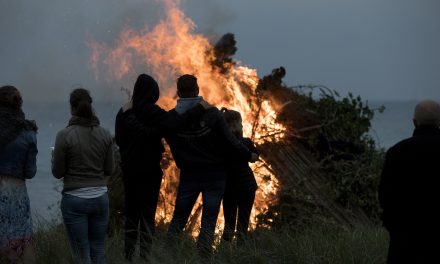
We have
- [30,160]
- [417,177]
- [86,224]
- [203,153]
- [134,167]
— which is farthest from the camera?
[203,153]

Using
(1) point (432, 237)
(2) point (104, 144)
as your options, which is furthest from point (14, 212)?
(1) point (432, 237)

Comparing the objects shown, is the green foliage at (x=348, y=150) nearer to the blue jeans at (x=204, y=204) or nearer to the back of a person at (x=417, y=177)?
the blue jeans at (x=204, y=204)

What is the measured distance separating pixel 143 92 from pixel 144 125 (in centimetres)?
30

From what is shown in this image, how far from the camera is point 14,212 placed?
264 inches

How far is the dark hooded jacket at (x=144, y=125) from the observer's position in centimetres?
748

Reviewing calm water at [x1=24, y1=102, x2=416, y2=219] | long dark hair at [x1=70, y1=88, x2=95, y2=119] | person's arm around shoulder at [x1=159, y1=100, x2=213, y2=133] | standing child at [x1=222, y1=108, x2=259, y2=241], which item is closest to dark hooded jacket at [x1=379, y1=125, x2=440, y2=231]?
person's arm around shoulder at [x1=159, y1=100, x2=213, y2=133]

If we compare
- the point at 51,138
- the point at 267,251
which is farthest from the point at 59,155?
the point at 51,138

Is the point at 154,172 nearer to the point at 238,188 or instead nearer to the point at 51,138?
the point at 238,188

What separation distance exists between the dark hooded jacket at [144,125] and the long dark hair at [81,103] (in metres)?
0.80

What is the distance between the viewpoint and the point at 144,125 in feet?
24.8

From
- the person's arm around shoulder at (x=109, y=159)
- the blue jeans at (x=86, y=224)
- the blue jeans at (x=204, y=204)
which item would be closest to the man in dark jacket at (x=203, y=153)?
the blue jeans at (x=204, y=204)

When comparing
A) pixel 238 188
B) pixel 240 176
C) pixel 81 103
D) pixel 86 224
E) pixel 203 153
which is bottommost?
pixel 86 224

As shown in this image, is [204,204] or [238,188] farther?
[238,188]

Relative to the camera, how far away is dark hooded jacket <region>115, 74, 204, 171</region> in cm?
748
